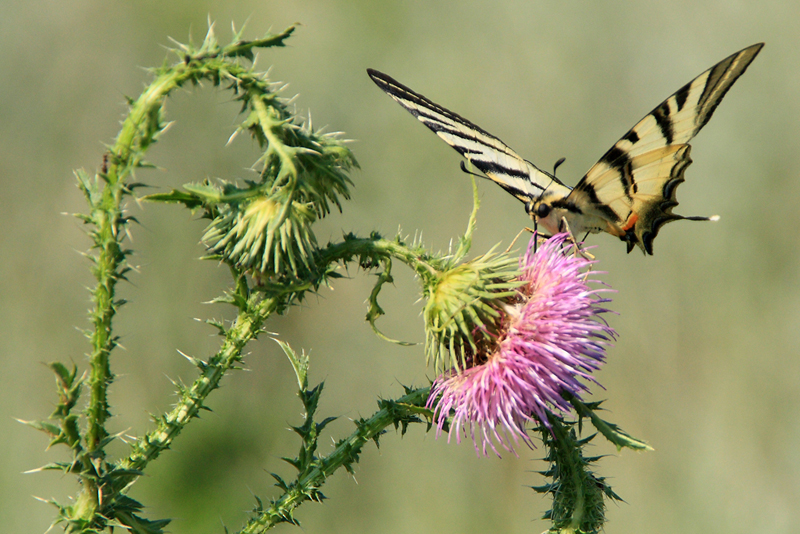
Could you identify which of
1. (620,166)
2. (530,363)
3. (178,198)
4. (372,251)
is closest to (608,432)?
(530,363)

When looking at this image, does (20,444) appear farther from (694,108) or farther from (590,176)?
(694,108)

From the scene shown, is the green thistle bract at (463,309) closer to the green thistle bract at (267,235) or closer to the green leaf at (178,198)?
the green thistle bract at (267,235)

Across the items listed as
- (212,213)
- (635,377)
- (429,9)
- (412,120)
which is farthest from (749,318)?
(212,213)

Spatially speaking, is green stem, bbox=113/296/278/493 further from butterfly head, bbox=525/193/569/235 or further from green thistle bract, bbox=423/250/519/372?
butterfly head, bbox=525/193/569/235

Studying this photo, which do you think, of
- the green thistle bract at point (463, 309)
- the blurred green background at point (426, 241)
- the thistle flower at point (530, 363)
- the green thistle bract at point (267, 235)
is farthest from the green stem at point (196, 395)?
the blurred green background at point (426, 241)

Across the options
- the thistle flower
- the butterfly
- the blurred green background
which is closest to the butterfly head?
the butterfly

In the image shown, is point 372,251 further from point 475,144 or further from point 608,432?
point 608,432
